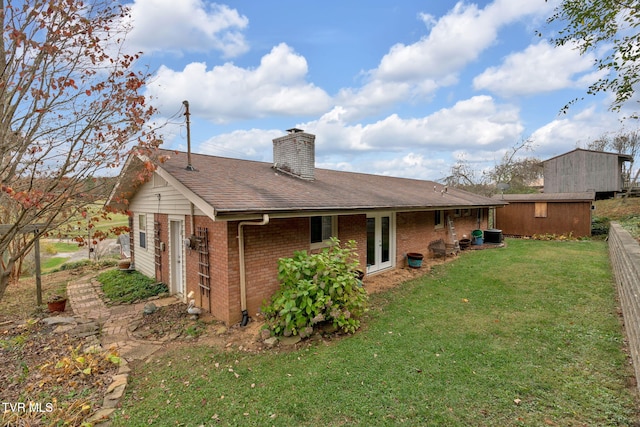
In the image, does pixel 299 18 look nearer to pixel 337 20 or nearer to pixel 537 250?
pixel 337 20

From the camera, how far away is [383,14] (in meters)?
8.85

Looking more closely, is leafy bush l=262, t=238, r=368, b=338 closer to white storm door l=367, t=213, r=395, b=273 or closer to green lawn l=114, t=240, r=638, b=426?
green lawn l=114, t=240, r=638, b=426

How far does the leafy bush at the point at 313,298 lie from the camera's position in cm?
508

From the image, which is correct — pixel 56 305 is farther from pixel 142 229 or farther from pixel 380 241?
pixel 380 241

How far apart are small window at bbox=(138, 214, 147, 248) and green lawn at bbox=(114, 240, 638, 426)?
604cm

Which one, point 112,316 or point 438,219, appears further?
point 438,219

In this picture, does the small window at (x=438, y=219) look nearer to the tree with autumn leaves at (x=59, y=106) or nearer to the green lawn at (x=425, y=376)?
the green lawn at (x=425, y=376)

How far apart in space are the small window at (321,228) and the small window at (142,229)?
581 centimetres

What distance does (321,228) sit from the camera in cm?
795

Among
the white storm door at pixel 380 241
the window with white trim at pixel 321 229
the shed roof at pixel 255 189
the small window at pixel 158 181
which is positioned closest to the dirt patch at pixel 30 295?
the shed roof at pixel 255 189

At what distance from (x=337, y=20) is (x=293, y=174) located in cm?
512

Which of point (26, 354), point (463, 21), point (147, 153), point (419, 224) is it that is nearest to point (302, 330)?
point (147, 153)

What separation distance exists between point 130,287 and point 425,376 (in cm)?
838

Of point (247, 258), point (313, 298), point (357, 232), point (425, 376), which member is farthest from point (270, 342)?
point (357, 232)
